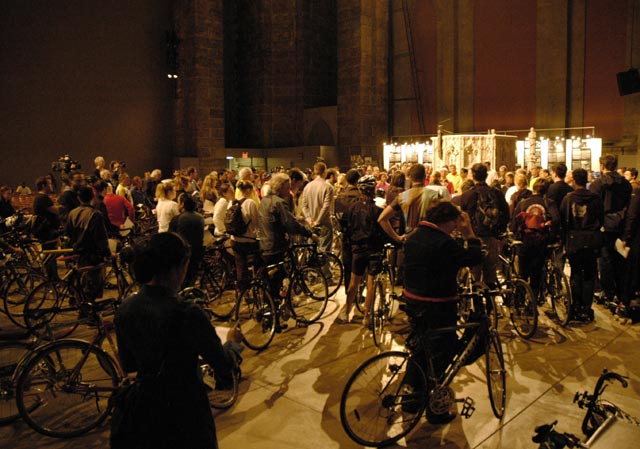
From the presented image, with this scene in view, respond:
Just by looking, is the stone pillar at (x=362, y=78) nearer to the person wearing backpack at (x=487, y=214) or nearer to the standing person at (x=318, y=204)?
the standing person at (x=318, y=204)

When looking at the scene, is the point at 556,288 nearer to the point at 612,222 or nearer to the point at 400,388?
the point at 612,222

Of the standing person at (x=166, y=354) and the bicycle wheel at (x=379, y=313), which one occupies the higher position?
the standing person at (x=166, y=354)

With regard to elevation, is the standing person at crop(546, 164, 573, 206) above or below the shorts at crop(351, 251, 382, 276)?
above

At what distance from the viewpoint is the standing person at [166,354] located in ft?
7.07

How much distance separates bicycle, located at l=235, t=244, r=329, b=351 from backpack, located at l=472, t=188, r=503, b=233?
1.92 metres

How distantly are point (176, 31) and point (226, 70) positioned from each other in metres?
4.32

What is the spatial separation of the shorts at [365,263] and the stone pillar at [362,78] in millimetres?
14321

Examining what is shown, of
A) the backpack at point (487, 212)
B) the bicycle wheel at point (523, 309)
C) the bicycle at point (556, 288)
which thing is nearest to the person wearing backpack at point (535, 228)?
Result: the bicycle at point (556, 288)

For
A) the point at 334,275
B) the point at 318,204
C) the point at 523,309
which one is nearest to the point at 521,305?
the point at 523,309

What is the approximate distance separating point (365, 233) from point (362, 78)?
1488cm

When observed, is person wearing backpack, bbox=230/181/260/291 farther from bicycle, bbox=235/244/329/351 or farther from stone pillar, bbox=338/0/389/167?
stone pillar, bbox=338/0/389/167

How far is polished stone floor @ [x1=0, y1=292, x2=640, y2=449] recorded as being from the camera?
3.71 m

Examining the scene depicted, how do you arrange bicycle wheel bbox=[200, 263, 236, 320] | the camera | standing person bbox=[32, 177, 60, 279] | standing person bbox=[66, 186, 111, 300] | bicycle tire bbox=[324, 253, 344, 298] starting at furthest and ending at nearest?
the camera → standing person bbox=[32, 177, 60, 279] → bicycle tire bbox=[324, 253, 344, 298] → bicycle wheel bbox=[200, 263, 236, 320] → standing person bbox=[66, 186, 111, 300]

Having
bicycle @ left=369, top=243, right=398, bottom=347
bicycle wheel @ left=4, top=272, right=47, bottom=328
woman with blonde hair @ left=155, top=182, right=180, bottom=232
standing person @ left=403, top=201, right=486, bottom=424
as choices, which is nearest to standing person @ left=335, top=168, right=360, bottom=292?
bicycle @ left=369, top=243, right=398, bottom=347
